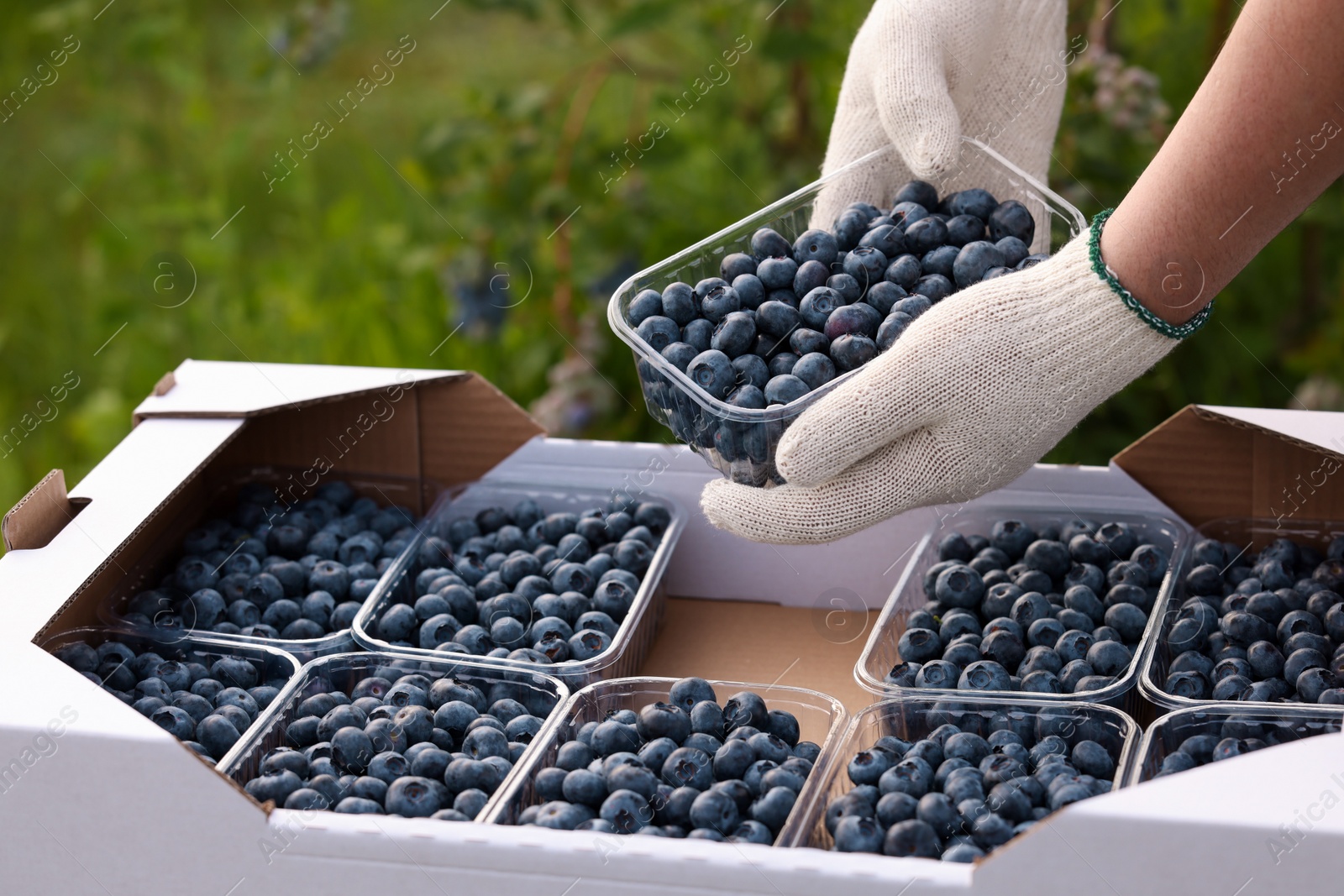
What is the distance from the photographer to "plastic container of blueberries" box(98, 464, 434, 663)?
1756mm

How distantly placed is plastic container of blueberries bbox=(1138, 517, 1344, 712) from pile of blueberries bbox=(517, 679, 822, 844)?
17.0 inches

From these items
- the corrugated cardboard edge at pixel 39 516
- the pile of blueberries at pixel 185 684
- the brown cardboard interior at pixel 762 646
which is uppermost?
the corrugated cardboard edge at pixel 39 516

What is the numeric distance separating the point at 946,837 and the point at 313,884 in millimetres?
590

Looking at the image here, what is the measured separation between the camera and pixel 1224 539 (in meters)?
1.82

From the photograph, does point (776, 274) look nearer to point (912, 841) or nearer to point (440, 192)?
point (912, 841)

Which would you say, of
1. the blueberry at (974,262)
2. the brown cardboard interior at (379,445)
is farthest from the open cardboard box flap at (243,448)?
the blueberry at (974,262)

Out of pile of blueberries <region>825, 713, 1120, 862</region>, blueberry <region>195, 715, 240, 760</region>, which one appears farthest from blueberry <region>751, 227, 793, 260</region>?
blueberry <region>195, 715, 240, 760</region>

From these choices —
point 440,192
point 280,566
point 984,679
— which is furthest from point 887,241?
point 440,192

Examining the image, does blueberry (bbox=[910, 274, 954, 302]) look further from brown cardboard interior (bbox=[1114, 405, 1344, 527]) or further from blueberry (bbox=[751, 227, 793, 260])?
brown cardboard interior (bbox=[1114, 405, 1344, 527])

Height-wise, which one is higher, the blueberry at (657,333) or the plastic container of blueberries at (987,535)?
the blueberry at (657,333)

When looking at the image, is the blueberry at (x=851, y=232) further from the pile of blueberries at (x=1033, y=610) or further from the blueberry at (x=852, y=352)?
the pile of blueberries at (x=1033, y=610)

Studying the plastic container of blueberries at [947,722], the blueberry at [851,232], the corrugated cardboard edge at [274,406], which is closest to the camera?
the plastic container of blueberries at [947,722]

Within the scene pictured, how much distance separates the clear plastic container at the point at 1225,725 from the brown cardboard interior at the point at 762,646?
14.6 inches

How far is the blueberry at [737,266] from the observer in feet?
5.44
